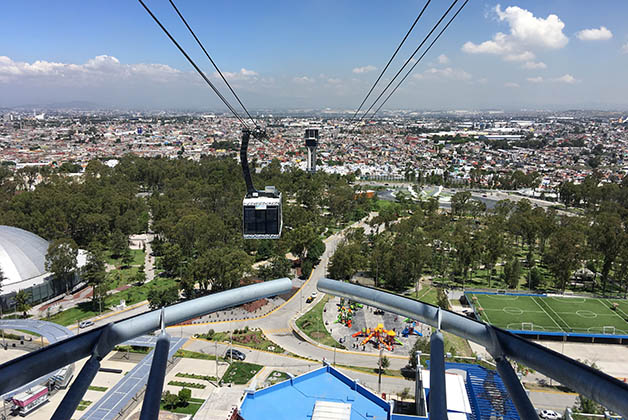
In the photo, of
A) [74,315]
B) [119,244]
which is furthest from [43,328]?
[119,244]

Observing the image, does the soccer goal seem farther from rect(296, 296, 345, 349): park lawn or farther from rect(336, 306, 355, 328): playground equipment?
rect(296, 296, 345, 349): park lawn

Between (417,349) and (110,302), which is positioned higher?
(417,349)

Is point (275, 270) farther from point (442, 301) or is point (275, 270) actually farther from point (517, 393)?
point (517, 393)

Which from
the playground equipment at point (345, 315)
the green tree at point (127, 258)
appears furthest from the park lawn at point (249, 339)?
the green tree at point (127, 258)

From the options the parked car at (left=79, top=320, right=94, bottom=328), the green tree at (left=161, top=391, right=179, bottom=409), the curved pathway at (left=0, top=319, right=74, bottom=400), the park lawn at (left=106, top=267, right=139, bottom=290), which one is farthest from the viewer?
the park lawn at (left=106, top=267, right=139, bottom=290)

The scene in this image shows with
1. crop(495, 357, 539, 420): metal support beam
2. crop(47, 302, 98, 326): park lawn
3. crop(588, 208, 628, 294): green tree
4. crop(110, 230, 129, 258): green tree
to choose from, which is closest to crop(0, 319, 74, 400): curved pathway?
crop(47, 302, 98, 326): park lawn

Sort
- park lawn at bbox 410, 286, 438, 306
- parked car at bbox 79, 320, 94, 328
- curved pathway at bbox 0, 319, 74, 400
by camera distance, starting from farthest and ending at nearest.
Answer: park lawn at bbox 410, 286, 438, 306
parked car at bbox 79, 320, 94, 328
curved pathway at bbox 0, 319, 74, 400

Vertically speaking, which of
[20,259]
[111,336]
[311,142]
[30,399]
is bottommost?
[30,399]
